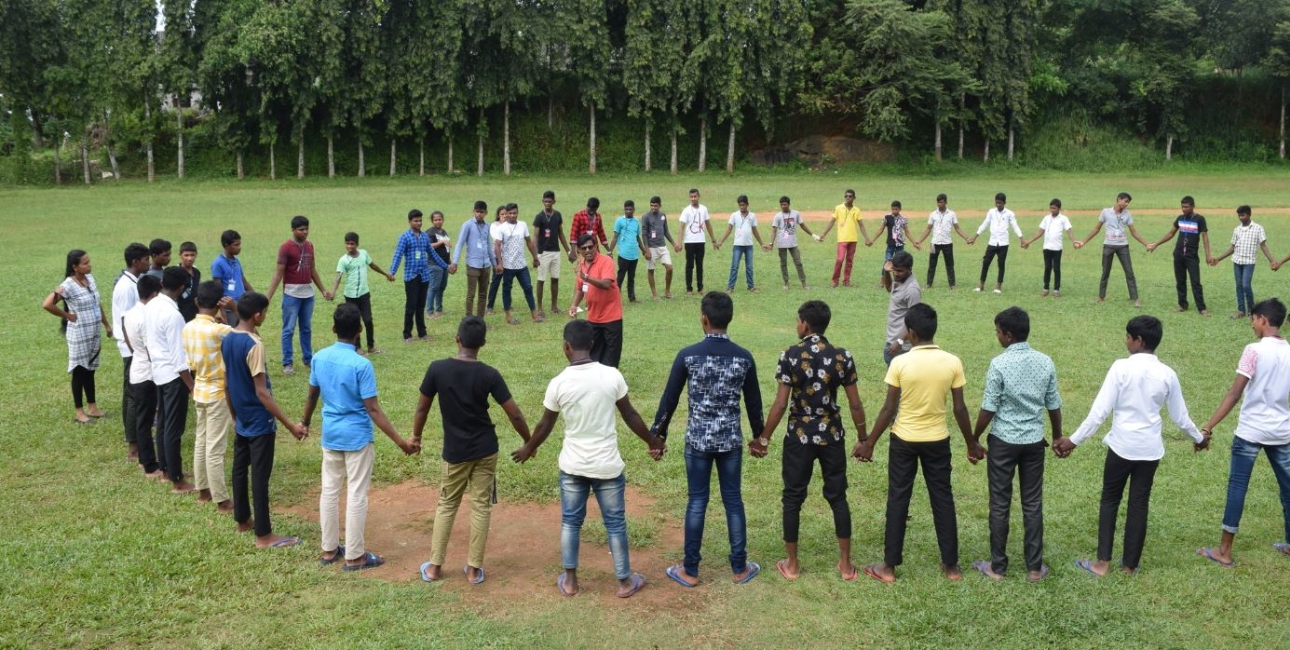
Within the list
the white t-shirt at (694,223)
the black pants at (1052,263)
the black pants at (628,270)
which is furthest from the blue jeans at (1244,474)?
the white t-shirt at (694,223)

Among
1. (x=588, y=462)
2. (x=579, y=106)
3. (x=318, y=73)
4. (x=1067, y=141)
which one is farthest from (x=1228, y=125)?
(x=588, y=462)

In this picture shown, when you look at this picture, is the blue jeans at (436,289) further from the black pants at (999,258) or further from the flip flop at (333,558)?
the black pants at (999,258)

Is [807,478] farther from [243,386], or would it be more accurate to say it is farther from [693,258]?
[693,258]

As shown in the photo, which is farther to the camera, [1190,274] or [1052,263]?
[1052,263]

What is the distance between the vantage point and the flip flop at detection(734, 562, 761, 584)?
671cm

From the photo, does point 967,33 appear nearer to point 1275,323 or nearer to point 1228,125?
point 1228,125

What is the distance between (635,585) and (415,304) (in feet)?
28.5

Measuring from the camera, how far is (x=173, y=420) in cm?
835

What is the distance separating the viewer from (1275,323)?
23.6 ft

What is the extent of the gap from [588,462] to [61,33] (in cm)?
4450

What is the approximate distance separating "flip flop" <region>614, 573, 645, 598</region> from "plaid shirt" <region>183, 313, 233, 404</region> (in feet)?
11.7

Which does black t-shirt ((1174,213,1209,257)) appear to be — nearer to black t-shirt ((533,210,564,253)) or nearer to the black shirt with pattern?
black t-shirt ((533,210,564,253))

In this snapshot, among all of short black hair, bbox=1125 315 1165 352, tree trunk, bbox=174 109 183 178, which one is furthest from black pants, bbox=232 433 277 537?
tree trunk, bbox=174 109 183 178

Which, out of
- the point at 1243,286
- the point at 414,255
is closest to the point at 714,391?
the point at 414,255
